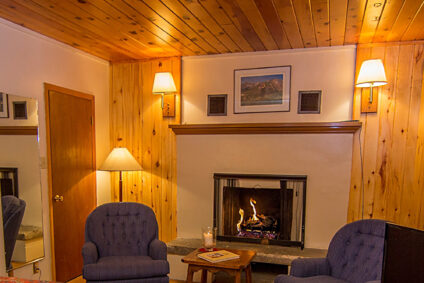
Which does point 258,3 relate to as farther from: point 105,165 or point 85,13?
point 105,165

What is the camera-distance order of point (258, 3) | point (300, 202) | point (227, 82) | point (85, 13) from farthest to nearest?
point (227, 82)
point (300, 202)
point (85, 13)
point (258, 3)

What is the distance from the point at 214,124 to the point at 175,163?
2.34ft

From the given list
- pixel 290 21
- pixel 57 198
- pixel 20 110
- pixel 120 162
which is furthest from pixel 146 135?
pixel 290 21

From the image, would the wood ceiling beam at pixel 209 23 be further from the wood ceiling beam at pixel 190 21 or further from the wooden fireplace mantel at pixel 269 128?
the wooden fireplace mantel at pixel 269 128

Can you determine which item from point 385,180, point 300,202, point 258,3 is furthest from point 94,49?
point 385,180

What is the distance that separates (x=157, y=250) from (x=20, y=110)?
173 centimetres

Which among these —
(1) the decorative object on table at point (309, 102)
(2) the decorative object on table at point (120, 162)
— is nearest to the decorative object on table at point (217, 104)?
(1) the decorative object on table at point (309, 102)

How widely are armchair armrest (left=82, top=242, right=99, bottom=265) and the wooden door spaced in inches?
29.5

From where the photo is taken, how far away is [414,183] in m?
2.95

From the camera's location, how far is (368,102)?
9.99ft

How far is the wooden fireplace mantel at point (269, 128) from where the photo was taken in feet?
9.99

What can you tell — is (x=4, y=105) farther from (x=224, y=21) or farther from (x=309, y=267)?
(x=309, y=267)

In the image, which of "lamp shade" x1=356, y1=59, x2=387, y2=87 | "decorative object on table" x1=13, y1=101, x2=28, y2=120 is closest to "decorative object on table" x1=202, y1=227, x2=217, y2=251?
"decorative object on table" x1=13, y1=101, x2=28, y2=120

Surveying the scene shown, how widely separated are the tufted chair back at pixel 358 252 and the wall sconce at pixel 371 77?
131 cm
